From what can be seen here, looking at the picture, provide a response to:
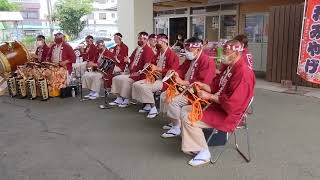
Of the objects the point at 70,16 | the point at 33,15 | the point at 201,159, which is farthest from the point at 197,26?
the point at 33,15

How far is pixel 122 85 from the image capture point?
21.5ft

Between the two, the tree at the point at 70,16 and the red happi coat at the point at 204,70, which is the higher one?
the tree at the point at 70,16

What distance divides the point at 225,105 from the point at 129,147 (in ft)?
4.72

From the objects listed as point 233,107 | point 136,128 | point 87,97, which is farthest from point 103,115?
point 233,107

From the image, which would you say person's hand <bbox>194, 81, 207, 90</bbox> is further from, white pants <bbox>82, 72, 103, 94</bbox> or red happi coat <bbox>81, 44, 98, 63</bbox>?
red happi coat <bbox>81, 44, 98, 63</bbox>

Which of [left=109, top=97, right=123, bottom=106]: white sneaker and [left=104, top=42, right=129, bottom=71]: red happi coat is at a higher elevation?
[left=104, top=42, right=129, bottom=71]: red happi coat

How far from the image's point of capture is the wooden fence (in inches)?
331

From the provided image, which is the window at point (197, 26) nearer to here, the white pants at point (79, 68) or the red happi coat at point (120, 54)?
the white pants at point (79, 68)

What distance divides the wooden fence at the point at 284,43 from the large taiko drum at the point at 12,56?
5.96 meters

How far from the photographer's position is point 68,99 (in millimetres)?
7434

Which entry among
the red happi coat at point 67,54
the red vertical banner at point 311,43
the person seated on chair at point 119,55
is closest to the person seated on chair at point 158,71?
the person seated on chair at point 119,55

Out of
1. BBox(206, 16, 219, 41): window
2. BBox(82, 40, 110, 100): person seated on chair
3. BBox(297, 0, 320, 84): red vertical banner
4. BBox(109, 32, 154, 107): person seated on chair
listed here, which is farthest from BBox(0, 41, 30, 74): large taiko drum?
BBox(206, 16, 219, 41): window

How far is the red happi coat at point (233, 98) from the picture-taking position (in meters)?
3.57

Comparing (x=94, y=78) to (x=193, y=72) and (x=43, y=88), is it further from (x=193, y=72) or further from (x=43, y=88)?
(x=193, y=72)
